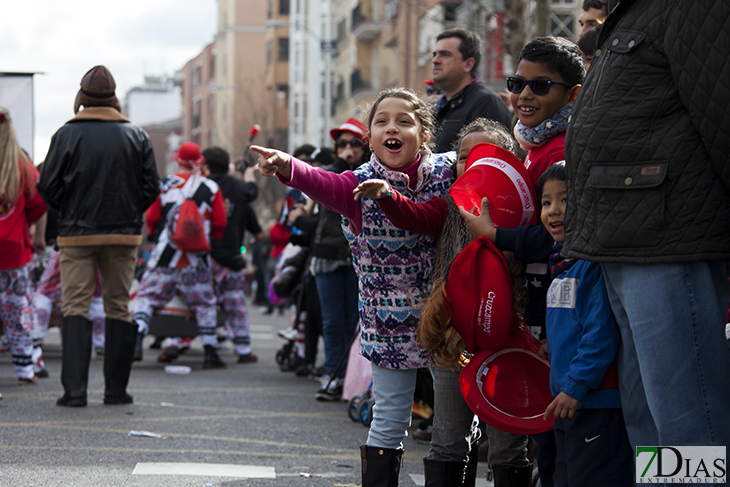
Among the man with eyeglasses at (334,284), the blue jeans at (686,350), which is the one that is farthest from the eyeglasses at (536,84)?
the man with eyeglasses at (334,284)

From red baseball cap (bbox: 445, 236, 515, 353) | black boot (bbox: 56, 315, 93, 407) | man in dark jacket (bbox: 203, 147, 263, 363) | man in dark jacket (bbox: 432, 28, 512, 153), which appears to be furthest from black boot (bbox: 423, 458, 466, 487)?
man in dark jacket (bbox: 203, 147, 263, 363)

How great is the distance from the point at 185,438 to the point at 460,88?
300 cm

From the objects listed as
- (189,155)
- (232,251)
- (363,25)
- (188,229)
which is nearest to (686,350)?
(188,229)

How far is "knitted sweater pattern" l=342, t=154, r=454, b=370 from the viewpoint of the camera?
3963 millimetres

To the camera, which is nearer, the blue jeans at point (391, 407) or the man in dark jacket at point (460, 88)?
the blue jeans at point (391, 407)

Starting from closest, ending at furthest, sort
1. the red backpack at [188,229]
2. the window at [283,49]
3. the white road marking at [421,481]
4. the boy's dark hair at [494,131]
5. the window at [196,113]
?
1. the boy's dark hair at [494,131]
2. the white road marking at [421,481]
3. the red backpack at [188,229]
4. the window at [283,49]
5. the window at [196,113]

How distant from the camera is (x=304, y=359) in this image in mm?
9773

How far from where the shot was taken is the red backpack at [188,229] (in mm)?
9672

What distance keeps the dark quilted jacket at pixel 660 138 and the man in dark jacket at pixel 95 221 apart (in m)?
4.73

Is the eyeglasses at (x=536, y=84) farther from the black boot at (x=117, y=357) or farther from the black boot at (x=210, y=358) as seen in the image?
the black boot at (x=210, y=358)

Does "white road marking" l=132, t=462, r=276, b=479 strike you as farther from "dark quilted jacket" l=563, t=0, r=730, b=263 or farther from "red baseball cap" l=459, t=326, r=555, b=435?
"dark quilted jacket" l=563, t=0, r=730, b=263

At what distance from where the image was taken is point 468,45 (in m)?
6.68

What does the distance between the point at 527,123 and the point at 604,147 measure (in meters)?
0.96

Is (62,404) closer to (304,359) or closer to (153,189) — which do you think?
(153,189)
